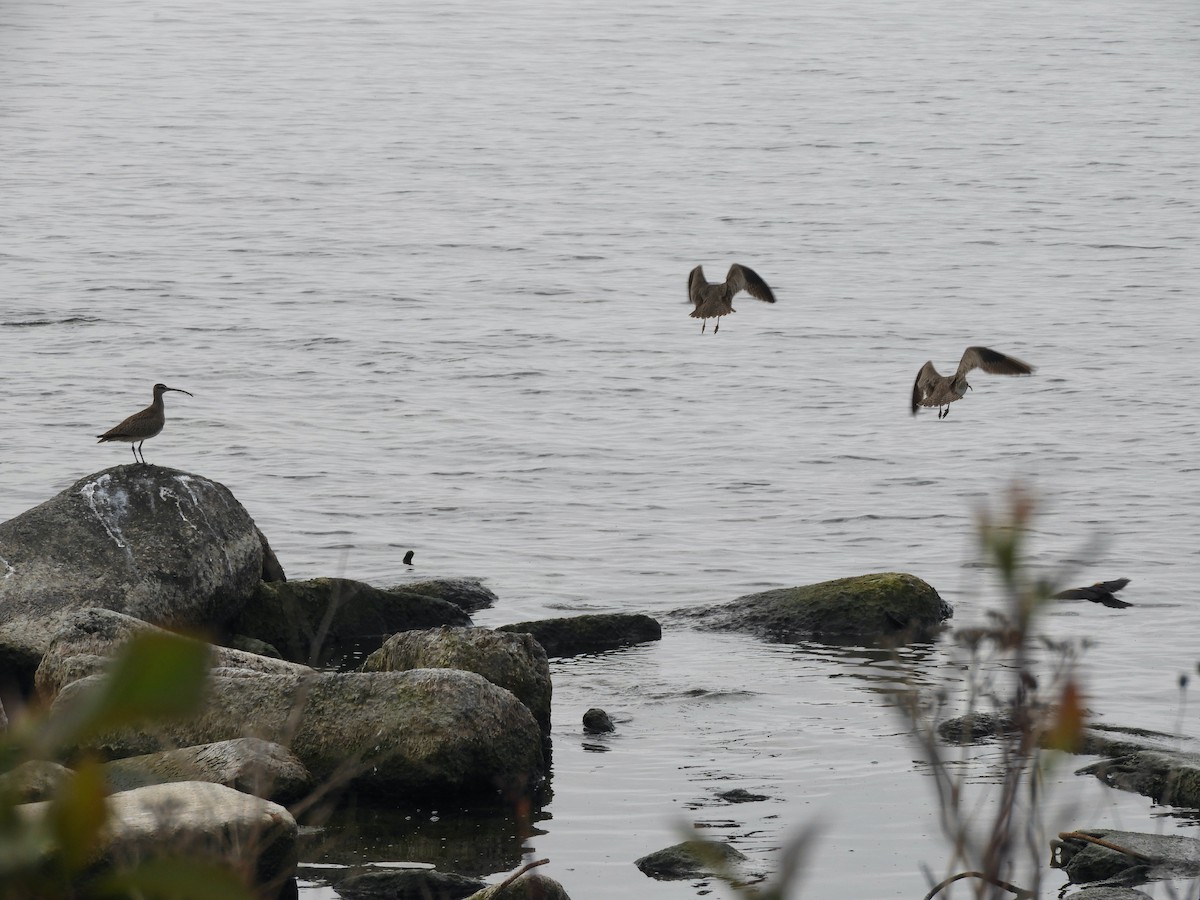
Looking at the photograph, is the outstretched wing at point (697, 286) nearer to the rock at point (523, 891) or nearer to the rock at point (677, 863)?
the rock at point (677, 863)

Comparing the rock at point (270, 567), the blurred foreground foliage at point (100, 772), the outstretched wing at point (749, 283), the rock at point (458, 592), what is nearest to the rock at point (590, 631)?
the rock at point (458, 592)

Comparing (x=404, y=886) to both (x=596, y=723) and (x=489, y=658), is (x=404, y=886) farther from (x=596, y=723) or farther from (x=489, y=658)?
(x=596, y=723)

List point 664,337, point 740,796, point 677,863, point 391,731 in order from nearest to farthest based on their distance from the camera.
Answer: point 677,863, point 391,731, point 740,796, point 664,337

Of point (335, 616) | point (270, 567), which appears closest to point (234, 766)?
point (335, 616)

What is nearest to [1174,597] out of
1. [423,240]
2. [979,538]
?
[979,538]

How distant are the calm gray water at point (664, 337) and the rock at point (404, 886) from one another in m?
0.72

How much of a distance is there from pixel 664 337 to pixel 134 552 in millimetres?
22858

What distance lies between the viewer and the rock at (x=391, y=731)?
33.3 feet

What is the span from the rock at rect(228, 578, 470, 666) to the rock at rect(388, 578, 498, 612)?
1.56 feet

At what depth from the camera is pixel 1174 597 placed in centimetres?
1717

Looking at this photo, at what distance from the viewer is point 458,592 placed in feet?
53.9

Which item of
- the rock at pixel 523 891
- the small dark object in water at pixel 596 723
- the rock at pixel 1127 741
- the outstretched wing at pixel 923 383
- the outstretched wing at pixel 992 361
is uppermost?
the outstretched wing at pixel 992 361

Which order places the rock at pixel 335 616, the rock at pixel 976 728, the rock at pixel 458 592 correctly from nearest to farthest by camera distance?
the rock at pixel 976 728
the rock at pixel 335 616
the rock at pixel 458 592

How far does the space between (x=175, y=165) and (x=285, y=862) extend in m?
55.0
